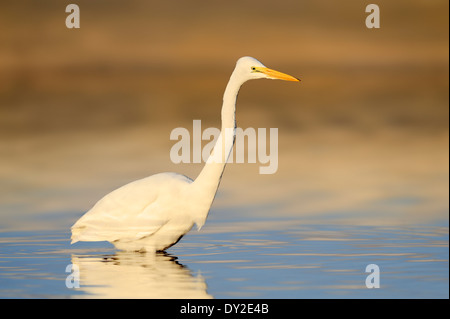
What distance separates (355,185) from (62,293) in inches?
261

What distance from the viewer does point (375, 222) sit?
12.4 meters

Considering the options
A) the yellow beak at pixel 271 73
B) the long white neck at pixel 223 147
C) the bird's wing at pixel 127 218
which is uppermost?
the yellow beak at pixel 271 73

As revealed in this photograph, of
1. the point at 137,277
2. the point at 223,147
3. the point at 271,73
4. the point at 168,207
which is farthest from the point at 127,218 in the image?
the point at 271,73

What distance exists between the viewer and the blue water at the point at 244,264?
895cm

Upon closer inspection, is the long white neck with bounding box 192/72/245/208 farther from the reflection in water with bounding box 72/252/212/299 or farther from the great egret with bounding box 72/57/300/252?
the reflection in water with bounding box 72/252/212/299

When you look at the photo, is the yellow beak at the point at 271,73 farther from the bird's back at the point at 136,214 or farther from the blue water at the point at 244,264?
the blue water at the point at 244,264

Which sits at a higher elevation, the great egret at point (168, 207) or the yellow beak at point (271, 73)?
the yellow beak at point (271, 73)

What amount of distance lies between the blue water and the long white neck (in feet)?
2.16

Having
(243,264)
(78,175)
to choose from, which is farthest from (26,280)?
(78,175)

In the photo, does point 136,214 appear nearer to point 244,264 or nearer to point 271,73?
point 244,264

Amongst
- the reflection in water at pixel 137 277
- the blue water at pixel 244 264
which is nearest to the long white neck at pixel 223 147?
the blue water at pixel 244 264

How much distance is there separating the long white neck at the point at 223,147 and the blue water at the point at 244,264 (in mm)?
659

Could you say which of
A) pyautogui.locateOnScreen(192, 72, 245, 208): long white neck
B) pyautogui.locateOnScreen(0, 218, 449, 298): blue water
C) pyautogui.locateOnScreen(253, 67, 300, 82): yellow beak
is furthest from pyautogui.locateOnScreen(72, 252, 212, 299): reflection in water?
pyautogui.locateOnScreen(253, 67, 300, 82): yellow beak

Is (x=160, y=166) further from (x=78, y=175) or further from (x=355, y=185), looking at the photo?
(x=355, y=185)
